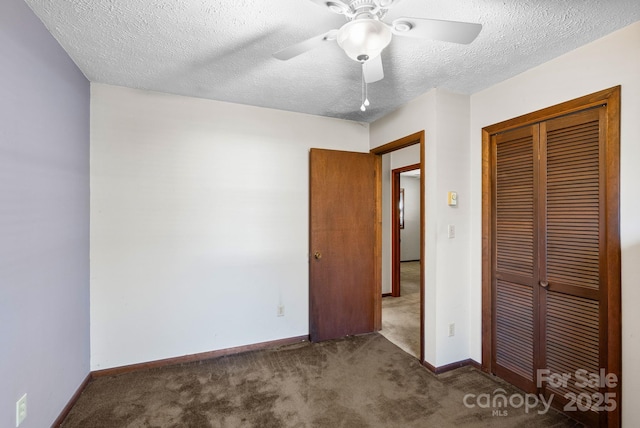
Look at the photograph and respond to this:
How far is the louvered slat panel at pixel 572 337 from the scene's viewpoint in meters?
1.81

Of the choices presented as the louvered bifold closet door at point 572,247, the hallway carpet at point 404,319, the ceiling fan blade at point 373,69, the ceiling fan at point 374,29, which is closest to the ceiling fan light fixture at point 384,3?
the ceiling fan at point 374,29

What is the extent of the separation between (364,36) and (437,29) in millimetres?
352

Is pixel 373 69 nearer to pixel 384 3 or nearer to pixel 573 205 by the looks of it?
pixel 384 3

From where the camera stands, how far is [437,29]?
1.29m

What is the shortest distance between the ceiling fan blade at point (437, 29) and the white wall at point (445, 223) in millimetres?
1188

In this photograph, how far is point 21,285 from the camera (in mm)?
1486

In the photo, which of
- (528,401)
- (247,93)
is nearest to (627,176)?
(528,401)

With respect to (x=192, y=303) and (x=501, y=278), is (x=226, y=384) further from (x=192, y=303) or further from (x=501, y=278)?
(x=501, y=278)

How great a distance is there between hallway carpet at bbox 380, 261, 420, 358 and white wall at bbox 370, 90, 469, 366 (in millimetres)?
419

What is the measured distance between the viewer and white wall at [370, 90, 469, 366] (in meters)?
2.47

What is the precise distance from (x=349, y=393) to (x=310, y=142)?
232 centimetres

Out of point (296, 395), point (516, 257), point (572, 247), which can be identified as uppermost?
point (572, 247)

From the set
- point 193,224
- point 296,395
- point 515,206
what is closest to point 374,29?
point 515,206

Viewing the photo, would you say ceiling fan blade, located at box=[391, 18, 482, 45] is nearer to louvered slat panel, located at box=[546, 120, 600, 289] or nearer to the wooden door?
louvered slat panel, located at box=[546, 120, 600, 289]
